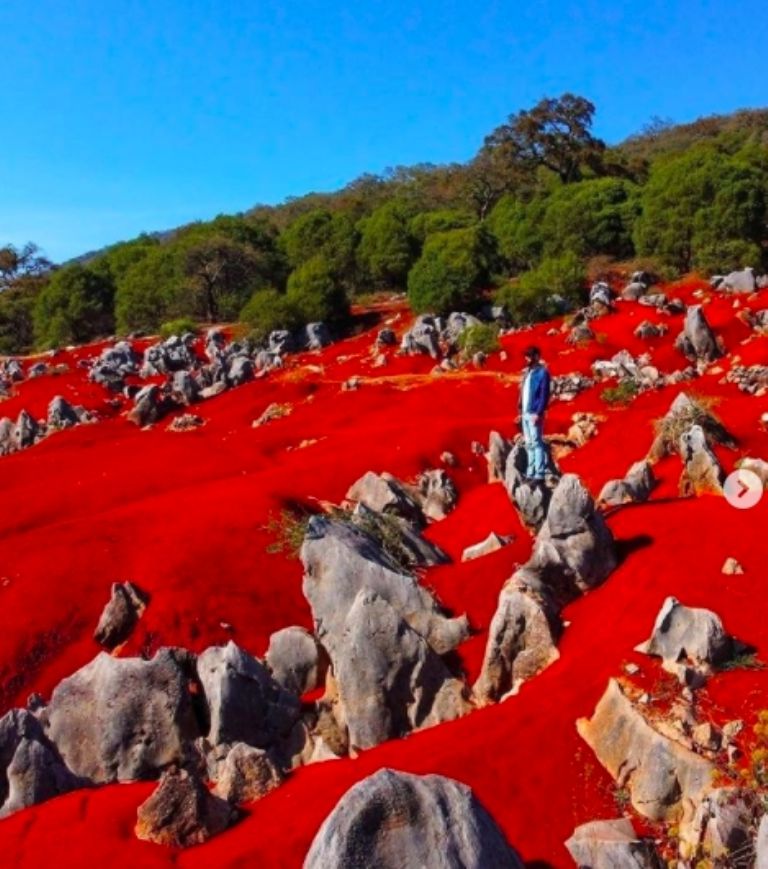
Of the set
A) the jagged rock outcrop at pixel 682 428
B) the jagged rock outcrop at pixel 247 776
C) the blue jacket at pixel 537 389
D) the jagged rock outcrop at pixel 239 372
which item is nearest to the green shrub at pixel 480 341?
the jagged rock outcrop at pixel 239 372

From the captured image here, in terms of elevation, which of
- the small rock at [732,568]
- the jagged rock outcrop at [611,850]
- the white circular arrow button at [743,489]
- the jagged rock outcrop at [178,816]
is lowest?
the jagged rock outcrop at [611,850]

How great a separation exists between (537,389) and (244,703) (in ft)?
21.5

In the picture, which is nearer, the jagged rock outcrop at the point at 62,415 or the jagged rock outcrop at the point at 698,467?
the jagged rock outcrop at the point at 698,467

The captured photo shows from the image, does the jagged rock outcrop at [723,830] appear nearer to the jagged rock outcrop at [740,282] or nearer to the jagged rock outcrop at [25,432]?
the jagged rock outcrop at [25,432]

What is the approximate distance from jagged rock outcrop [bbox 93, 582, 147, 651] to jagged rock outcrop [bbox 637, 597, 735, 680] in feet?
35.1

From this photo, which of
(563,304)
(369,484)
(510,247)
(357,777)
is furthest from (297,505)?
(510,247)

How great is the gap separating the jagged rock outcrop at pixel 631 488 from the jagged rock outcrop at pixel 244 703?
716 centimetres

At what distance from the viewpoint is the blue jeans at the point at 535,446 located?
15367 mm

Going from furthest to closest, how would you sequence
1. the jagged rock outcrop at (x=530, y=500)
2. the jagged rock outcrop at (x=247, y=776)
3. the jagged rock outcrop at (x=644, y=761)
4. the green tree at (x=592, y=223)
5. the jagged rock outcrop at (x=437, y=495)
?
1. the green tree at (x=592, y=223)
2. the jagged rock outcrop at (x=437, y=495)
3. the jagged rock outcrop at (x=530, y=500)
4. the jagged rock outcrop at (x=247, y=776)
5. the jagged rock outcrop at (x=644, y=761)

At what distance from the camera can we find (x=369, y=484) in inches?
865

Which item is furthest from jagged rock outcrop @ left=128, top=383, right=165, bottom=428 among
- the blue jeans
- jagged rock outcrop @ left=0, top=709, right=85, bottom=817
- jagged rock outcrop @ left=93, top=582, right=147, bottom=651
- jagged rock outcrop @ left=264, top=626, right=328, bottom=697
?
jagged rock outcrop @ left=0, top=709, right=85, bottom=817

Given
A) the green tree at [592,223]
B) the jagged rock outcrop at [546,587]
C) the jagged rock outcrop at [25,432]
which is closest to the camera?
the jagged rock outcrop at [546,587]

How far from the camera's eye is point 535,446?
51.8 ft

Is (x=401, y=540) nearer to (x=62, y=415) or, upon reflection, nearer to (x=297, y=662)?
(x=297, y=662)
